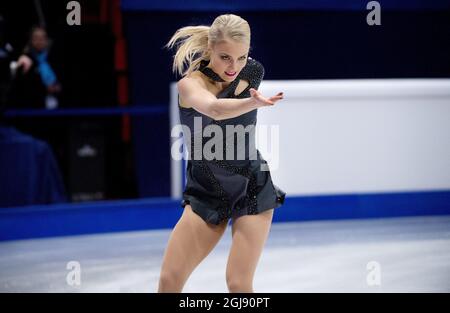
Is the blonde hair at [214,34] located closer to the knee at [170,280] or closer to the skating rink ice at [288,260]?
the knee at [170,280]

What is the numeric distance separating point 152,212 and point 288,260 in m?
1.40

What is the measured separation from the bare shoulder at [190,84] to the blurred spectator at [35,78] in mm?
3625

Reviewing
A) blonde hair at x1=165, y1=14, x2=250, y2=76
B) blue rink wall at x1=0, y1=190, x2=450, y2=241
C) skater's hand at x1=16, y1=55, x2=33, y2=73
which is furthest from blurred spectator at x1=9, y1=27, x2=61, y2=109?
blonde hair at x1=165, y1=14, x2=250, y2=76

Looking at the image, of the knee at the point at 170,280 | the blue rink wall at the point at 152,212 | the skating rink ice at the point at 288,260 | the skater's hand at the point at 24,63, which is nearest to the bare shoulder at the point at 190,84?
the knee at the point at 170,280

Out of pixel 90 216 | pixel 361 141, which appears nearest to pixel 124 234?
pixel 90 216

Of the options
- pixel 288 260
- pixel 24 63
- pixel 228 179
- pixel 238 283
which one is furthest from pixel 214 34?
pixel 24 63

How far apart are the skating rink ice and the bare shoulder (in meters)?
1.56

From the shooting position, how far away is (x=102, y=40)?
639 cm

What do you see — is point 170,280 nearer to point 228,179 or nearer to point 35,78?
point 228,179

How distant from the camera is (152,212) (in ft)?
19.0

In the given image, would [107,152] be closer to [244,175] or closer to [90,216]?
[90,216]

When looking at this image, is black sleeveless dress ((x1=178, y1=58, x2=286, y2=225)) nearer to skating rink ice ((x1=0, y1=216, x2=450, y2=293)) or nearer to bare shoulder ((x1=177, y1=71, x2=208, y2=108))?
bare shoulder ((x1=177, y1=71, x2=208, y2=108))

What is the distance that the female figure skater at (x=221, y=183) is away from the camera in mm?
2658

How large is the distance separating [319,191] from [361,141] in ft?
1.56
